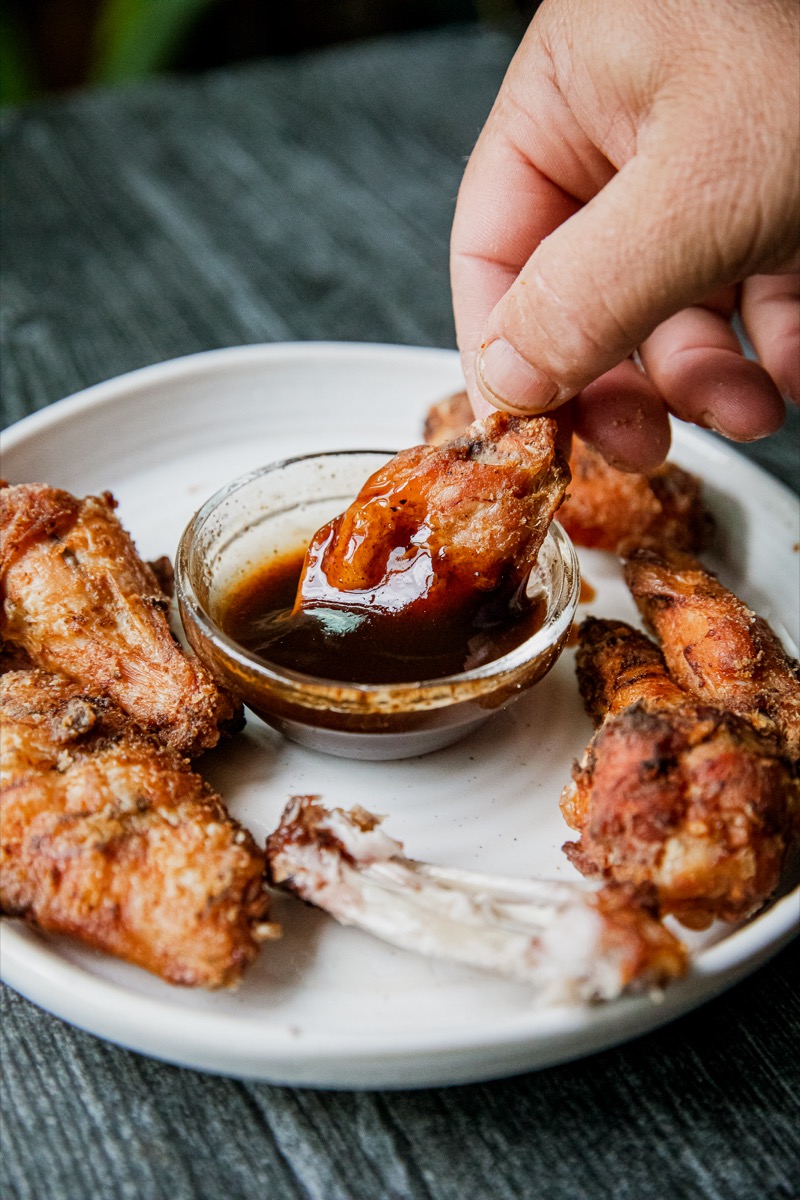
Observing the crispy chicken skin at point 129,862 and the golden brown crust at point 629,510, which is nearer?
the crispy chicken skin at point 129,862

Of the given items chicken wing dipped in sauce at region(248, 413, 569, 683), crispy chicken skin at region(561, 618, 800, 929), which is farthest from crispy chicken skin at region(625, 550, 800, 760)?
chicken wing dipped in sauce at region(248, 413, 569, 683)

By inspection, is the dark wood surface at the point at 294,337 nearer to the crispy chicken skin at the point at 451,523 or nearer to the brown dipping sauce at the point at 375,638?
the brown dipping sauce at the point at 375,638

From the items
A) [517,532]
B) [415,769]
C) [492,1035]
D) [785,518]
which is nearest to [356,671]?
[415,769]

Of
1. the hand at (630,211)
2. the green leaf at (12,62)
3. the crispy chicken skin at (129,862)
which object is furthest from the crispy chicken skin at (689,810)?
the green leaf at (12,62)

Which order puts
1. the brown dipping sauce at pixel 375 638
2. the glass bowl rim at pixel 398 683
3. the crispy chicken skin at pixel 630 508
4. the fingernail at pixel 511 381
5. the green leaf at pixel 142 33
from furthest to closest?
the green leaf at pixel 142 33, the crispy chicken skin at pixel 630 508, the brown dipping sauce at pixel 375 638, the fingernail at pixel 511 381, the glass bowl rim at pixel 398 683

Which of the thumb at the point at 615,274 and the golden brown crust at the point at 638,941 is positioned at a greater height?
the thumb at the point at 615,274

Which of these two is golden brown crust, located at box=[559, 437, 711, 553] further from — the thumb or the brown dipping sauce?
the thumb
